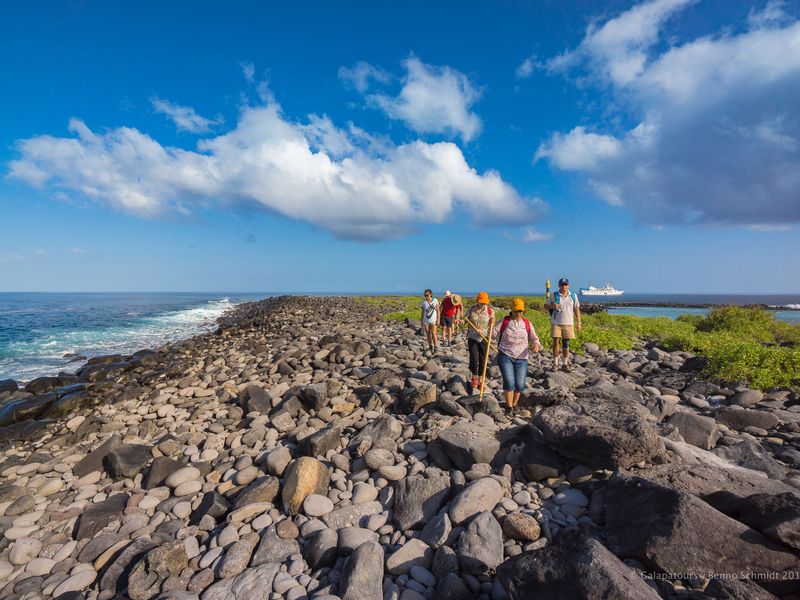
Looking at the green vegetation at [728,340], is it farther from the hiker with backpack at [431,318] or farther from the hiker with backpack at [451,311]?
the hiker with backpack at [431,318]

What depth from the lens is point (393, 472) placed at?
18.9 feet

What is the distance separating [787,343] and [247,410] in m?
21.9

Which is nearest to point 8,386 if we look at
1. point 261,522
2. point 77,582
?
point 77,582

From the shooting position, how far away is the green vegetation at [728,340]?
1003 cm

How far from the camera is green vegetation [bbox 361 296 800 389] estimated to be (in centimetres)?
1003

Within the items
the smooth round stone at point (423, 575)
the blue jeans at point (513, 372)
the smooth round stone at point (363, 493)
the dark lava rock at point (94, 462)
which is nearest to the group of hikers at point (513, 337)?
the blue jeans at point (513, 372)

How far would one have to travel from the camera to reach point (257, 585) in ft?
13.2

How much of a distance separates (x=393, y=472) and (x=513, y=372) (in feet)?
11.2

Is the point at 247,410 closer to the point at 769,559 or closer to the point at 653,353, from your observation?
the point at 769,559

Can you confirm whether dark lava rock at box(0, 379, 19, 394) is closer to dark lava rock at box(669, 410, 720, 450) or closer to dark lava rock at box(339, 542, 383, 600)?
dark lava rock at box(339, 542, 383, 600)

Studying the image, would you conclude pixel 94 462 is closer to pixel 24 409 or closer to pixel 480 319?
pixel 24 409

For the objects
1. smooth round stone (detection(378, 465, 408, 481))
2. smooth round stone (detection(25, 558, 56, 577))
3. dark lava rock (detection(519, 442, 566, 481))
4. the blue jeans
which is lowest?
smooth round stone (detection(25, 558, 56, 577))

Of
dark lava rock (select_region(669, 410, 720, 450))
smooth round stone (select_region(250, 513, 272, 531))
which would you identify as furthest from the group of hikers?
smooth round stone (select_region(250, 513, 272, 531))

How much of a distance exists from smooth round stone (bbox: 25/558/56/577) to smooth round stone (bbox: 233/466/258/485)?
2291 millimetres
